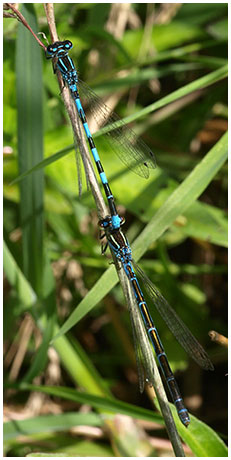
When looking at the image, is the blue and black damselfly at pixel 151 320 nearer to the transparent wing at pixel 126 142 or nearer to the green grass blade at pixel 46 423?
the transparent wing at pixel 126 142

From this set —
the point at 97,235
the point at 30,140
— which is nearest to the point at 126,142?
the point at 30,140

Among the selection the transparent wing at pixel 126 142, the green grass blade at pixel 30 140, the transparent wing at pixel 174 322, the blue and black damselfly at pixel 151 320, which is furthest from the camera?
the green grass blade at pixel 30 140

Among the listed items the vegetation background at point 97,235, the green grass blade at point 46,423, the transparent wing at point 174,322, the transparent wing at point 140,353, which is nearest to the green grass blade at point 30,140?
the vegetation background at point 97,235

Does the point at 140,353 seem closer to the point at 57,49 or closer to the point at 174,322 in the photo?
the point at 174,322

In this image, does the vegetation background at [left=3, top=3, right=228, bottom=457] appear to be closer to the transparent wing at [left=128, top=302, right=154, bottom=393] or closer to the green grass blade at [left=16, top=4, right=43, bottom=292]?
the green grass blade at [left=16, top=4, right=43, bottom=292]

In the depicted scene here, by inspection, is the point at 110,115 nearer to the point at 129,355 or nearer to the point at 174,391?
the point at 174,391

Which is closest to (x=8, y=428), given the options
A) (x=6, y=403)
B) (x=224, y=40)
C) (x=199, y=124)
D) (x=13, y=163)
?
(x=6, y=403)
